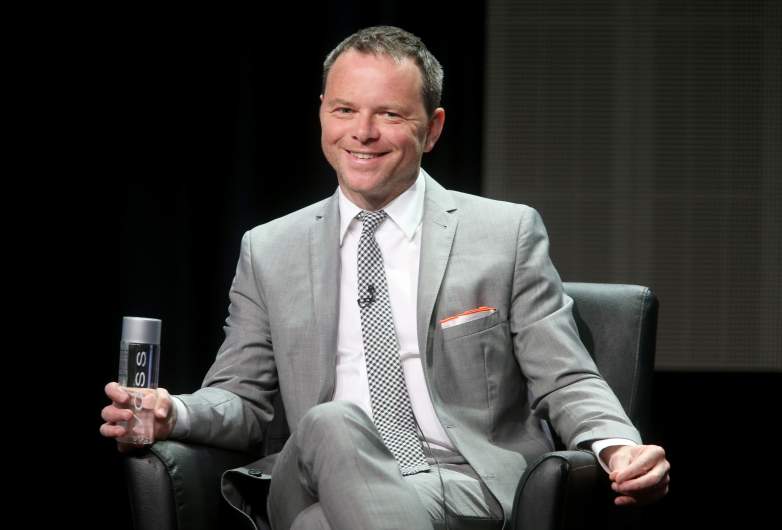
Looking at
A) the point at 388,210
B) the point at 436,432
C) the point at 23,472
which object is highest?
the point at 388,210

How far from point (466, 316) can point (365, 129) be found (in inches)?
16.7

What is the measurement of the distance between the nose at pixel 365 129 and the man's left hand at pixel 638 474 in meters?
0.78

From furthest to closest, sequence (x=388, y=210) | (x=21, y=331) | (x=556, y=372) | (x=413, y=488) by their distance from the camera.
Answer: (x=21, y=331) → (x=388, y=210) → (x=556, y=372) → (x=413, y=488)

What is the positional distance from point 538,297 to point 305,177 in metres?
1.47

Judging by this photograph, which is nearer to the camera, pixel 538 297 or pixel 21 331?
pixel 538 297

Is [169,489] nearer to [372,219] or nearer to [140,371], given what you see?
[140,371]

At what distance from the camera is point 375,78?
2.28 meters

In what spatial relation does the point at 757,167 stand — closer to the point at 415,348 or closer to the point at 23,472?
the point at 415,348

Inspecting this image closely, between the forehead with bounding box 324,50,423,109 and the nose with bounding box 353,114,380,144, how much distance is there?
4 cm

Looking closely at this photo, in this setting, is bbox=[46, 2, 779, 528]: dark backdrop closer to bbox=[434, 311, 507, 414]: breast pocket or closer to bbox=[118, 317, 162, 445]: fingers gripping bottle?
bbox=[434, 311, 507, 414]: breast pocket

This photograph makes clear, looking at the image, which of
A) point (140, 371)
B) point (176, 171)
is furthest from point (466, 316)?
point (176, 171)

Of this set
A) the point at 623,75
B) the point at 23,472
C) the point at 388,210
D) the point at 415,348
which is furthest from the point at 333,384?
the point at 623,75

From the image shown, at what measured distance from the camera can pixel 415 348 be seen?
89.8 inches

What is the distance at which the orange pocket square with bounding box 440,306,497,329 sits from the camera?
7.36 ft
